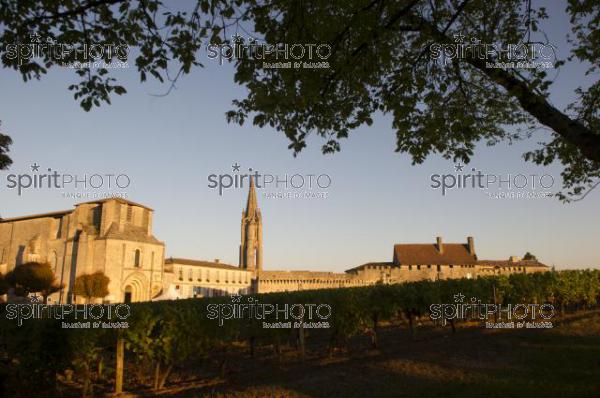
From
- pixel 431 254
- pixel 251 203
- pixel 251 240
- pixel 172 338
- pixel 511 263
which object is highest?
pixel 251 203

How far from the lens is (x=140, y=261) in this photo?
50781 millimetres

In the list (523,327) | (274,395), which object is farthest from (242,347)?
(523,327)

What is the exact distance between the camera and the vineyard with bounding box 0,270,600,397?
388 inches

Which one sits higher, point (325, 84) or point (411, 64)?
point (411, 64)

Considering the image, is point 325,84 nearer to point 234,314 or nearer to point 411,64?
point 411,64

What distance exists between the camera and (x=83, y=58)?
22.0ft

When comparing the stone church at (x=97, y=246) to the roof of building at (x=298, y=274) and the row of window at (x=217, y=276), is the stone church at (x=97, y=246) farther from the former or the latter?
the roof of building at (x=298, y=274)

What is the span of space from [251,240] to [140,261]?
3256 centimetres

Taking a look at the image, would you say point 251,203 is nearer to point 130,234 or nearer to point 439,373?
point 130,234

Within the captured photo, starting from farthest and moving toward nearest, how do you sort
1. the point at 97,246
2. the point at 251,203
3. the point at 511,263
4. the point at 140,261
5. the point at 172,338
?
the point at 251,203, the point at 511,263, the point at 140,261, the point at 97,246, the point at 172,338

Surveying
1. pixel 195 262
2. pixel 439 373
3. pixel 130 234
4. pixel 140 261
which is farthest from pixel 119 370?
pixel 195 262

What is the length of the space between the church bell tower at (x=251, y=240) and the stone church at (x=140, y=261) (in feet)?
31.0

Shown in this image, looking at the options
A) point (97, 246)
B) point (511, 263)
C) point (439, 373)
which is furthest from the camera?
point (511, 263)

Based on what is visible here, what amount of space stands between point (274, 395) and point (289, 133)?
5041 mm
